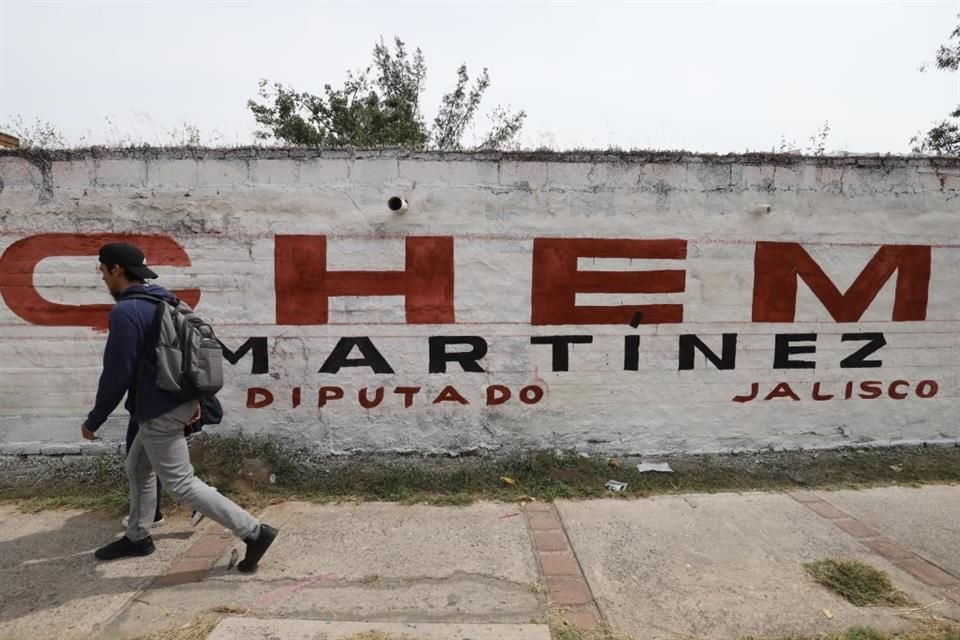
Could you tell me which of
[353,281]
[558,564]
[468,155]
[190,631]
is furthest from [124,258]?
[558,564]

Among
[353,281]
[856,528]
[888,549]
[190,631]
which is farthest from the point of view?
[353,281]

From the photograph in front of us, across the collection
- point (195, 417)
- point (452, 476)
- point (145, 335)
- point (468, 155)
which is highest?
point (468, 155)

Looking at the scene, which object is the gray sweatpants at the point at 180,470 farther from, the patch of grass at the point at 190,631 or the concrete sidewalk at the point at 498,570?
the patch of grass at the point at 190,631

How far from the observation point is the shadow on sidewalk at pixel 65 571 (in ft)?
9.10

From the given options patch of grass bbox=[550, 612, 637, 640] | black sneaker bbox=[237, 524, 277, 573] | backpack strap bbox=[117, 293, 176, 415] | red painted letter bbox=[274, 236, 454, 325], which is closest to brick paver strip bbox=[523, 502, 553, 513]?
patch of grass bbox=[550, 612, 637, 640]

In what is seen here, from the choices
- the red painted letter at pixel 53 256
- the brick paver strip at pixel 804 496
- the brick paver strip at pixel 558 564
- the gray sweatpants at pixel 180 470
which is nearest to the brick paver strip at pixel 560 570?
the brick paver strip at pixel 558 564

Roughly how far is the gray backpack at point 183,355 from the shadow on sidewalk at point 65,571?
3.42ft

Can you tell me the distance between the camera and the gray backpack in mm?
2842

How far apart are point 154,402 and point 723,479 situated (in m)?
3.85

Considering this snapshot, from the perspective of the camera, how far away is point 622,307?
4.44m

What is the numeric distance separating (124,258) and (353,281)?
5.25ft

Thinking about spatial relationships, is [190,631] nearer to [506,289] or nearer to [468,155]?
[506,289]

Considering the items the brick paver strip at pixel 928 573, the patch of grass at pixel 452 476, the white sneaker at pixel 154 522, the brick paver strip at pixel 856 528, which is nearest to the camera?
the brick paver strip at pixel 928 573

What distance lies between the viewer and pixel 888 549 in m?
3.37
